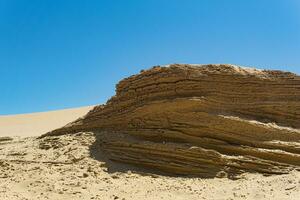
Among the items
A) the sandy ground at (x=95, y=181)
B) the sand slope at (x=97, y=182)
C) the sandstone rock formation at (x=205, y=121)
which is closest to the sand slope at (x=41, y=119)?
the sandstone rock formation at (x=205, y=121)

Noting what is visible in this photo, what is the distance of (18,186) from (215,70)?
552cm

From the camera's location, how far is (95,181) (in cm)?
1073

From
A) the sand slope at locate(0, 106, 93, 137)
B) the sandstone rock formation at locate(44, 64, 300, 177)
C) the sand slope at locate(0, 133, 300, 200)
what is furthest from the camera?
the sand slope at locate(0, 106, 93, 137)

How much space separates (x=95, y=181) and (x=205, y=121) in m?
3.12

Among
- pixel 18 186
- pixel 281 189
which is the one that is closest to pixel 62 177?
pixel 18 186

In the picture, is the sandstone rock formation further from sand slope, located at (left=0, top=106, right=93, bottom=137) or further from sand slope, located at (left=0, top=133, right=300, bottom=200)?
sand slope, located at (left=0, top=106, right=93, bottom=137)

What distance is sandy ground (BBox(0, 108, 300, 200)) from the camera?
9.84 meters

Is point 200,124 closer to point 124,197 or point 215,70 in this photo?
point 215,70

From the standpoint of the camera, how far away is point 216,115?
12.1 metres

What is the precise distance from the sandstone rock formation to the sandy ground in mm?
434

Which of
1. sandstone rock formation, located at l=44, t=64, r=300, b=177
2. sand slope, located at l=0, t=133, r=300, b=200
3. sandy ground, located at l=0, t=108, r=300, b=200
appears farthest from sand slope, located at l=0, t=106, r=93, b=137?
sand slope, located at l=0, t=133, r=300, b=200

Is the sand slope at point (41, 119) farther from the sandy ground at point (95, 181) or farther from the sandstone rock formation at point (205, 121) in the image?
the sandy ground at point (95, 181)

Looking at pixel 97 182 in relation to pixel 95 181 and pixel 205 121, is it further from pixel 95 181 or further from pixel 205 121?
pixel 205 121

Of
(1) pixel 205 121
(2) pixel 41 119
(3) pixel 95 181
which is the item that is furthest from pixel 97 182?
(2) pixel 41 119
